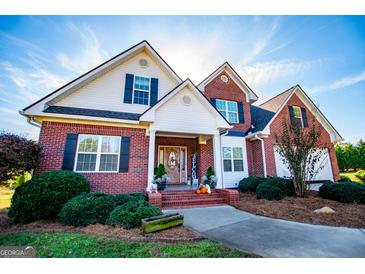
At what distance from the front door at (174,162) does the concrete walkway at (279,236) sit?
4.73 meters

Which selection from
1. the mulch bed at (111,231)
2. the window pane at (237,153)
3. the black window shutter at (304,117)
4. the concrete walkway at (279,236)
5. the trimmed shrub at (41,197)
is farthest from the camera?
the black window shutter at (304,117)

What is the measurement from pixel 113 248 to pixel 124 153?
4.96 m

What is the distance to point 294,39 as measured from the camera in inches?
253

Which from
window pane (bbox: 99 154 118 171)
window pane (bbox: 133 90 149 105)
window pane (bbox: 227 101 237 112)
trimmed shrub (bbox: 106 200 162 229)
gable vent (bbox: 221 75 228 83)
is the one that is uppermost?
gable vent (bbox: 221 75 228 83)

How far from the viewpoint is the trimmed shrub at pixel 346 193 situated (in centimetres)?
678

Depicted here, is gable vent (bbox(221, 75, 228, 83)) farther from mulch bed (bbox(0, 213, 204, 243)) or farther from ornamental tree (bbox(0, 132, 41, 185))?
ornamental tree (bbox(0, 132, 41, 185))

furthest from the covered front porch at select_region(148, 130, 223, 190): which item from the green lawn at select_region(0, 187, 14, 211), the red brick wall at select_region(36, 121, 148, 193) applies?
the green lawn at select_region(0, 187, 14, 211)

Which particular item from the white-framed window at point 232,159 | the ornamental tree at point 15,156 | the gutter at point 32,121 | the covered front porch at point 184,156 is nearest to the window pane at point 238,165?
the white-framed window at point 232,159

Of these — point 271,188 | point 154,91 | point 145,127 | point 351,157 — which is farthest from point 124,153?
point 351,157

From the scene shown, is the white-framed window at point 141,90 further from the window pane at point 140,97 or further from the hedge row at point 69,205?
the hedge row at point 69,205

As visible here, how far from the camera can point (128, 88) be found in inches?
351

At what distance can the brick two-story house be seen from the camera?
7266 mm

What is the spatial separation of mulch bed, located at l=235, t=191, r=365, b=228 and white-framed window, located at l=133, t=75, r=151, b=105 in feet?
22.0
